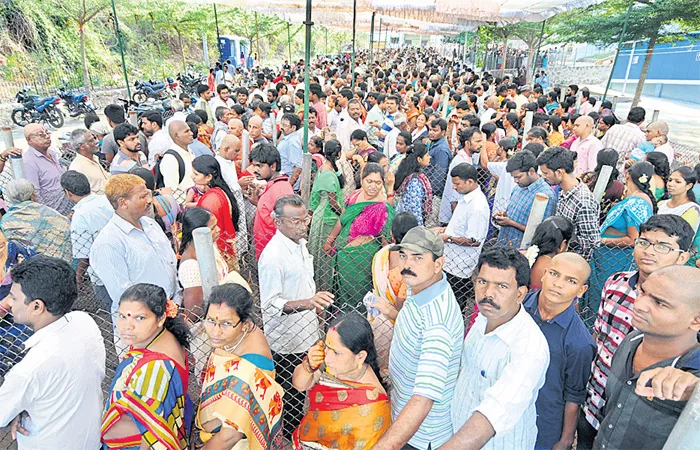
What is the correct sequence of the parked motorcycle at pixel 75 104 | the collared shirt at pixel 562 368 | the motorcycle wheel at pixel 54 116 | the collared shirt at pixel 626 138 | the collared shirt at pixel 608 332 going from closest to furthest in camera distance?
the collared shirt at pixel 562 368 → the collared shirt at pixel 608 332 → the collared shirt at pixel 626 138 → the motorcycle wheel at pixel 54 116 → the parked motorcycle at pixel 75 104

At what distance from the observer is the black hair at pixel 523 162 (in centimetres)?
361

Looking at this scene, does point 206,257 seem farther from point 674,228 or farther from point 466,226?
point 674,228

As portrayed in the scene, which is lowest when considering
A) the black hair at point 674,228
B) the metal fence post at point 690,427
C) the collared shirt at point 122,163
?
the collared shirt at point 122,163

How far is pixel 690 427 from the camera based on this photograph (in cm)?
108

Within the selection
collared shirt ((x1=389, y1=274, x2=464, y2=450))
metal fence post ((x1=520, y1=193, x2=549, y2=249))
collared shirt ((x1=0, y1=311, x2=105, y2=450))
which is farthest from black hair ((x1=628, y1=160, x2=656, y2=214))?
collared shirt ((x1=0, y1=311, x2=105, y2=450))

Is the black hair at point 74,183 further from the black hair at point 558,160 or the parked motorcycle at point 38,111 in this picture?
the parked motorcycle at point 38,111

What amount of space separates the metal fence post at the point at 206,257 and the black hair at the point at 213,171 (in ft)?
4.81

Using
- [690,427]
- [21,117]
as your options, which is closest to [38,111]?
[21,117]

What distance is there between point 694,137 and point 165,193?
16379 millimetres

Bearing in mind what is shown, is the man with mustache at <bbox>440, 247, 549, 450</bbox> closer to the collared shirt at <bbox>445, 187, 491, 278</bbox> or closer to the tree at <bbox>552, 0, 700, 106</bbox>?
the collared shirt at <bbox>445, 187, 491, 278</bbox>

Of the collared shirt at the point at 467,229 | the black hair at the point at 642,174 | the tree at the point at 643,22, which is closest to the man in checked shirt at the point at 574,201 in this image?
the black hair at the point at 642,174

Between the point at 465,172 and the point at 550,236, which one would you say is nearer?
the point at 550,236

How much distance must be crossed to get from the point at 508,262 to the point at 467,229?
1.69 metres

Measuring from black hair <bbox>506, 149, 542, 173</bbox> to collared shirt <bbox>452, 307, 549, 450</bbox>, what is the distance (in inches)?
82.0
